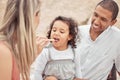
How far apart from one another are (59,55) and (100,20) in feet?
1.24

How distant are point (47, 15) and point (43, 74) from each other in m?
3.80

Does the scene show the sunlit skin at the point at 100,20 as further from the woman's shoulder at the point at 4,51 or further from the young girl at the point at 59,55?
the woman's shoulder at the point at 4,51

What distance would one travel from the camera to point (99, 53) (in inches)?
120

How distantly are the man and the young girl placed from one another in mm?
112

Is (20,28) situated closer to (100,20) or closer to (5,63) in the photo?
(5,63)

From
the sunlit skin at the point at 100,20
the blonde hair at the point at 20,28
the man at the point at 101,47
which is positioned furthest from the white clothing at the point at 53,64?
the blonde hair at the point at 20,28

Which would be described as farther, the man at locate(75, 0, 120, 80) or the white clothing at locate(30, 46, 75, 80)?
the man at locate(75, 0, 120, 80)

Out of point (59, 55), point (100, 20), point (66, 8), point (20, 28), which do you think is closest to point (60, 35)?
point (59, 55)

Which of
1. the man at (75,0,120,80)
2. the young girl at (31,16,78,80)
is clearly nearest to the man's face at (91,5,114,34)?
the man at (75,0,120,80)

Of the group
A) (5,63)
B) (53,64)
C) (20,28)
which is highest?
(20,28)

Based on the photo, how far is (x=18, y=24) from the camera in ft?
6.42

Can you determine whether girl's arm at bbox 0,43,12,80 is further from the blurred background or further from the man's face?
the blurred background

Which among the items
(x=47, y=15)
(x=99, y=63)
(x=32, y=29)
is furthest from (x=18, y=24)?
(x=47, y=15)

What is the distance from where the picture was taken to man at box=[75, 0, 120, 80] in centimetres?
302
